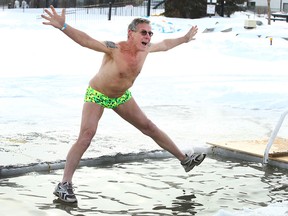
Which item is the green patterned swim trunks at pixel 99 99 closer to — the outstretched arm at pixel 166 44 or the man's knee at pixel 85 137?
the man's knee at pixel 85 137

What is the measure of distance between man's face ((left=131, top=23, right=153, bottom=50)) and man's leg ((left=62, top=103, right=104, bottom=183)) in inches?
26.7

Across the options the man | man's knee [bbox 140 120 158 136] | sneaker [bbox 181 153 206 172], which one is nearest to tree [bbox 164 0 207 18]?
sneaker [bbox 181 153 206 172]

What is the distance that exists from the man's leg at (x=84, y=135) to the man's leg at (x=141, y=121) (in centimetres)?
32

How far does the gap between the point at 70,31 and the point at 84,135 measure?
0.94 meters

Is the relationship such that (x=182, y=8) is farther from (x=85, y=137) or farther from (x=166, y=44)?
(x=85, y=137)

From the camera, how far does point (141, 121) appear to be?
6621 mm

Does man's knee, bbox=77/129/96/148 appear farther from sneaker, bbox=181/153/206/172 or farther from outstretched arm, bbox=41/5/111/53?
sneaker, bbox=181/153/206/172

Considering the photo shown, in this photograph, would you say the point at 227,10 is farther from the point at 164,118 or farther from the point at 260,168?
the point at 260,168

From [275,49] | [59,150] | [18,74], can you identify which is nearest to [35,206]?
[59,150]

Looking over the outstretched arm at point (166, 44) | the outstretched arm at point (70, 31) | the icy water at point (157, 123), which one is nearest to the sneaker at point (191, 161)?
the icy water at point (157, 123)

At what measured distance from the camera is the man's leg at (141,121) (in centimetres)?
654

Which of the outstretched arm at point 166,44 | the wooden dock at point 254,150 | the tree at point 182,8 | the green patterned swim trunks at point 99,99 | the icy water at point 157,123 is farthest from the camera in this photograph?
the tree at point 182,8

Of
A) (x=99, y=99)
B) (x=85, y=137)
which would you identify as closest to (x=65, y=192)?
(x=85, y=137)

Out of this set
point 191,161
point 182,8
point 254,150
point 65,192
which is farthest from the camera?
point 182,8
